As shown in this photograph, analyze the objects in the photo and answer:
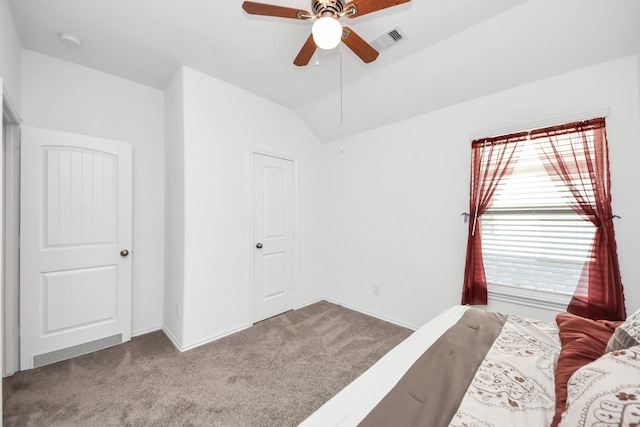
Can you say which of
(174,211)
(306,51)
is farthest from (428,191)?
(174,211)

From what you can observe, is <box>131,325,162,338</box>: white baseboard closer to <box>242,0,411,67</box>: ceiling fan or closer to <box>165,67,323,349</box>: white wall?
<box>165,67,323,349</box>: white wall

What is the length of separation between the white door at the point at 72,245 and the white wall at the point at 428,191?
8.33 feet

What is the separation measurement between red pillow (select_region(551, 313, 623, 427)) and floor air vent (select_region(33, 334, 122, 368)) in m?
3.33

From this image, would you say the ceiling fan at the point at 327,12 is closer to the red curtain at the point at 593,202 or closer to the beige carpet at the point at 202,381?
the red curtain at the point at 593,202

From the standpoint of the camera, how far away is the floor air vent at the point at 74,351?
2170 mm

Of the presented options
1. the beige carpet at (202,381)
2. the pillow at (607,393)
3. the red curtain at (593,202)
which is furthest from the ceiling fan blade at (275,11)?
the beige carpet at (202,381)

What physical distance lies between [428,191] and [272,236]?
6.48 feet

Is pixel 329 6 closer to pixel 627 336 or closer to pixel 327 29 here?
pixel 327 29

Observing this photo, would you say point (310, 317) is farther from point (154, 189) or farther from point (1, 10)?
point (1, 10)

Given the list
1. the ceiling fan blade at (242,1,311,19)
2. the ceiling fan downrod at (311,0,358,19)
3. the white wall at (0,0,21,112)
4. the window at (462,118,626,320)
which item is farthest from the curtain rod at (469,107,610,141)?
the white wall at (0,0,21,112)

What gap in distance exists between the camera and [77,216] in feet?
7.75

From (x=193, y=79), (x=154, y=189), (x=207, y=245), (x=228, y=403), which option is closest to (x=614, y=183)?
(x=228, y=403)

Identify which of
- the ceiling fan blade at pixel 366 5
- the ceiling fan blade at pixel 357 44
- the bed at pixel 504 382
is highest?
the ceiling fan blade at pixel 366 5

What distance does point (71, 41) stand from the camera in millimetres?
2098
